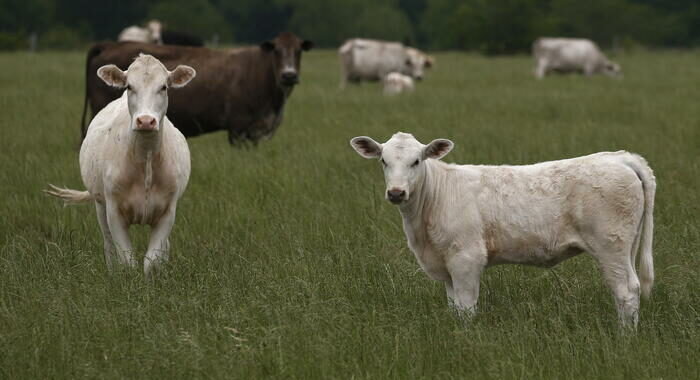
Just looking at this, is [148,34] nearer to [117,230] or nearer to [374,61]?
[374,61]

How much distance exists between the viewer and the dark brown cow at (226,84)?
11.0 m

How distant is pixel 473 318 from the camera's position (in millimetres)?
5250

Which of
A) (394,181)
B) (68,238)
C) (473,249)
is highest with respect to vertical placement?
(394,181)

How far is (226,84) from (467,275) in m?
6.79

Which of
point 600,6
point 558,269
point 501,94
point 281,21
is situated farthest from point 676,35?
point 558,269

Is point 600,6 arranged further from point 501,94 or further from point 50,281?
point 50,281

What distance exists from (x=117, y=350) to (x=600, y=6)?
61.5m

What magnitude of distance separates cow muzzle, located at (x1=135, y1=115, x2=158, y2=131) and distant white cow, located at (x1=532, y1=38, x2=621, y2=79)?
2542 cm

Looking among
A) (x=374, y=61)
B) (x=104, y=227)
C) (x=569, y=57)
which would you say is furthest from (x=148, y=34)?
(x=104, y=227)

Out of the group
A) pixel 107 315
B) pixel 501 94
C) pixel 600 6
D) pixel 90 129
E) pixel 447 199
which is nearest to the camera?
pixel 107 315

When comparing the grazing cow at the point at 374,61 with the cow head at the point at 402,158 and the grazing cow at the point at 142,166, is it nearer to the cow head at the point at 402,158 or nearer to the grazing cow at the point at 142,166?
the grazing cow at the point at 142,166

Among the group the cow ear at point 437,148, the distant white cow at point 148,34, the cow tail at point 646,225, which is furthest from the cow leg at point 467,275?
the distant white cow at point 148,34

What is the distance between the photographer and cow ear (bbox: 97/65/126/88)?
642 cm

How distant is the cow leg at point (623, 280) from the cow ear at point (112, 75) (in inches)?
129
